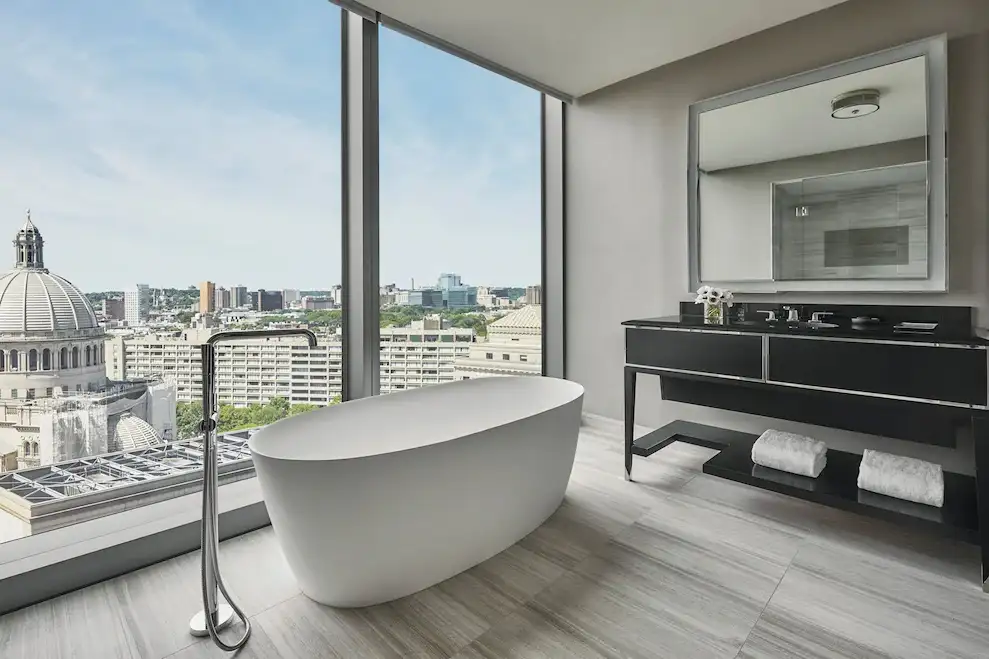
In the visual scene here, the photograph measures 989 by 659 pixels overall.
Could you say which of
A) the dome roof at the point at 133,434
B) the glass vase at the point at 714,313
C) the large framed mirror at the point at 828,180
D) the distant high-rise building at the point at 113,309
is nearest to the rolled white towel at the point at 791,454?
the glass vase at the point at 714,313

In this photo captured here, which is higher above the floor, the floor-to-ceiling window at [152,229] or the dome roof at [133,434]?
the floor-to-ceiling window at [152,229]

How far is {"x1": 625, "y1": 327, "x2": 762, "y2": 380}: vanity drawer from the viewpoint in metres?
2.36

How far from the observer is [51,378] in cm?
188

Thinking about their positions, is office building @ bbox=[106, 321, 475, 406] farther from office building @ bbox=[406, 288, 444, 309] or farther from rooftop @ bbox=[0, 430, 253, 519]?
rooftop @ bbox=[0, 430, 253, 519]

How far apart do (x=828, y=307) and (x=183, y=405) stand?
10.4ft

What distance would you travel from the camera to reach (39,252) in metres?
1.87

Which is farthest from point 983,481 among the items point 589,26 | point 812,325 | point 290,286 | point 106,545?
point 106,545

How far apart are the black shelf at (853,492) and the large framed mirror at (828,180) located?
2.89ft

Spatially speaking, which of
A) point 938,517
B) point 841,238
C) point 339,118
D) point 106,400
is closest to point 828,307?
point 841,238

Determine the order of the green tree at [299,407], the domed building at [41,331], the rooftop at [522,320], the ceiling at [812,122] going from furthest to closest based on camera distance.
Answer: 1. the rooftop at [522,320]
2. the green tree at [299,407]
3. the ceiling at [812,122]
4. the domed building at [41,331]

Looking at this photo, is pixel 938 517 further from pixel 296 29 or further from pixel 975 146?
pixel 296 29

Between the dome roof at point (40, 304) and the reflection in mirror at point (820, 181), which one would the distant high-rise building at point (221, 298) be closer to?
the dome roof at point (40, 304)

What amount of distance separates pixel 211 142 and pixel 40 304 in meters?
0.94

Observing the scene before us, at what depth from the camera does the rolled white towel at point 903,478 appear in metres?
1.95
